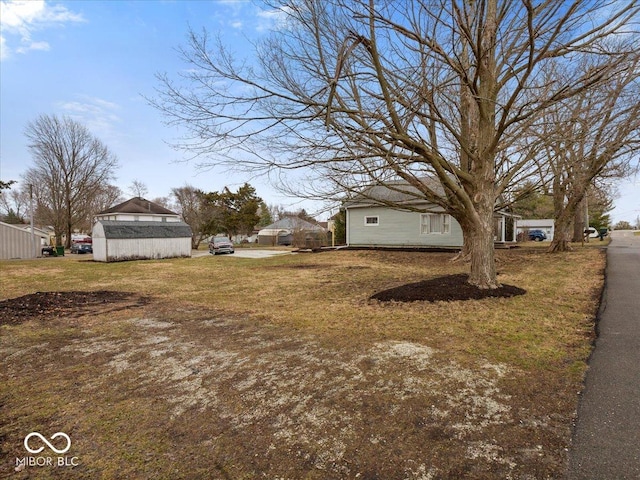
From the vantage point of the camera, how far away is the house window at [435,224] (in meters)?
19.0

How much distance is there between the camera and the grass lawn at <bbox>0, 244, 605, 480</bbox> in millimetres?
2176

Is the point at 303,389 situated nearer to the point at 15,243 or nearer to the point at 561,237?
the point at 561,237

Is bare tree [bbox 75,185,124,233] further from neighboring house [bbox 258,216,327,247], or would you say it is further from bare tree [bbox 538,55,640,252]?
bare tree [bbox 538,55,640,252]

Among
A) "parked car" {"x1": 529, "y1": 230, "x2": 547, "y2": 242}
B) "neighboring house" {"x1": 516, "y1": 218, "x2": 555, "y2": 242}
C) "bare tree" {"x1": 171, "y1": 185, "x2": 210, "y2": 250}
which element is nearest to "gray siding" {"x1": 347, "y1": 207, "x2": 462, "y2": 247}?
"bare tree" {"x1": 171, "y1": 185, "x2": 210, "y2": 250}

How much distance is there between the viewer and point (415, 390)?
10.1 feet

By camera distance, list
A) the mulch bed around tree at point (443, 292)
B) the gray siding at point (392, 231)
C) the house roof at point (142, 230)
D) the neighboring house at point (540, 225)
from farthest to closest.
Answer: the neighboring house at point (540, 225), the house roof at point (142, 230), the gray siding at point (392, 231), the mulch bed around tree at point (443, 292)

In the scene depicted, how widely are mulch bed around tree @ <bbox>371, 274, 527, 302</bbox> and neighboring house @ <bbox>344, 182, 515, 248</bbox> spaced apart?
34.5 feet

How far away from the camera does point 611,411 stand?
2.62 meters

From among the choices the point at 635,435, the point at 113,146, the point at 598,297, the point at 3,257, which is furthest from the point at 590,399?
the point at 113,146

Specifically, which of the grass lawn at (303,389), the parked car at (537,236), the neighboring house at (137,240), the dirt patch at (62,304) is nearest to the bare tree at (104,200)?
the neighboring house at (137,240)

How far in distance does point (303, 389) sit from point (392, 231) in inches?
724

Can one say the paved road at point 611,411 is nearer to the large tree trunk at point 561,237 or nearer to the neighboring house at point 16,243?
the large tree trunk at point 561,237

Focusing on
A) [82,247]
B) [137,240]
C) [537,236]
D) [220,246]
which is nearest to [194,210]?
[82,247]

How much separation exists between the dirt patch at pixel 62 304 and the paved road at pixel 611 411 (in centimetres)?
763
